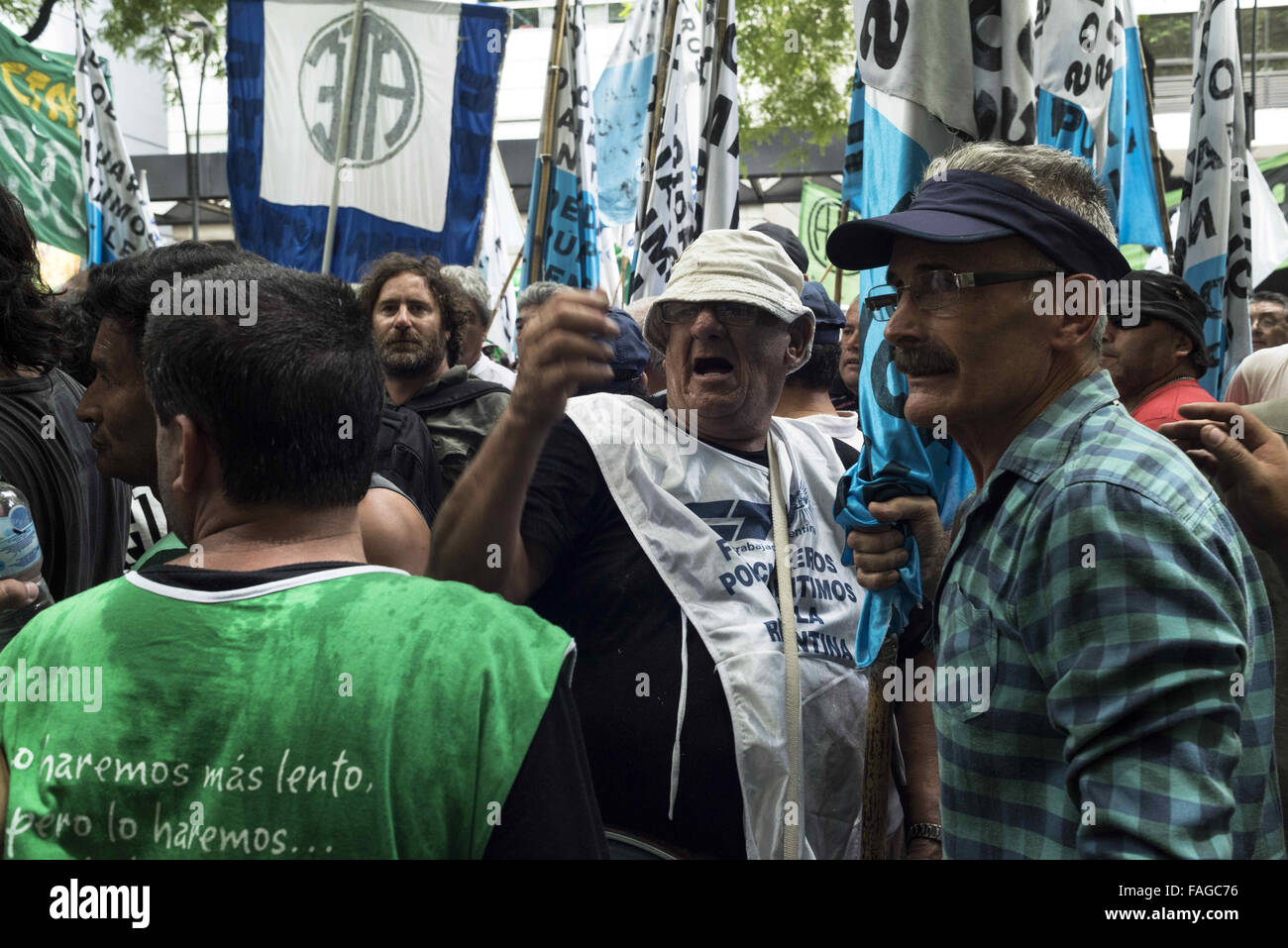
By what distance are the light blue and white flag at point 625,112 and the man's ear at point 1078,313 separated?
735 cm

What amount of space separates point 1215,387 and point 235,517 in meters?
4.35

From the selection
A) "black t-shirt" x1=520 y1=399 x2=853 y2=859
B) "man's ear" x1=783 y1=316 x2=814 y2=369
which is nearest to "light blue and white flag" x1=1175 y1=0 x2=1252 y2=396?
"man's ear" x1=783 y1=316 x2=814 y2=369

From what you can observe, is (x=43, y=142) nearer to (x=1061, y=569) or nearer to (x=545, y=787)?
(x=545, y=787)

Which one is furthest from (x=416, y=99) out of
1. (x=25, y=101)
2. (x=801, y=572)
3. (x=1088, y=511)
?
(x=1088, y=511)

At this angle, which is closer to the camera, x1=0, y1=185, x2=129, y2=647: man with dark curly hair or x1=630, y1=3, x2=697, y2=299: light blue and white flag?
x1=0, y1=185, x2=129, y2=647: man with dark curly hair

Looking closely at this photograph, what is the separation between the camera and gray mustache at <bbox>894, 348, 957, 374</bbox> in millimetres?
2010

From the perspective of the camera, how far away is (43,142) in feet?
28.0

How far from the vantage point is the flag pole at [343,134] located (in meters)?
6.20

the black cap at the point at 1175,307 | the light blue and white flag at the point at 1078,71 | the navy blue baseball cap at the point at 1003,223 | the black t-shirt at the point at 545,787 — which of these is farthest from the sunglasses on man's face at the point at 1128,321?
the black t-shirt at the point at 545,787

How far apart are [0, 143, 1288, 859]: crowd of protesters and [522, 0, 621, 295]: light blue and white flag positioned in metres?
3.77

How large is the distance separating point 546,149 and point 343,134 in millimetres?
1235

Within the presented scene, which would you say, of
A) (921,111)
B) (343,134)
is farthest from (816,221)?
(921,111)

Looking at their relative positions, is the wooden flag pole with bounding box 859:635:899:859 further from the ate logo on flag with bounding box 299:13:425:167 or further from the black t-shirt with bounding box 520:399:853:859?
the ate logo on flag with bounding box 299:13:425:167
